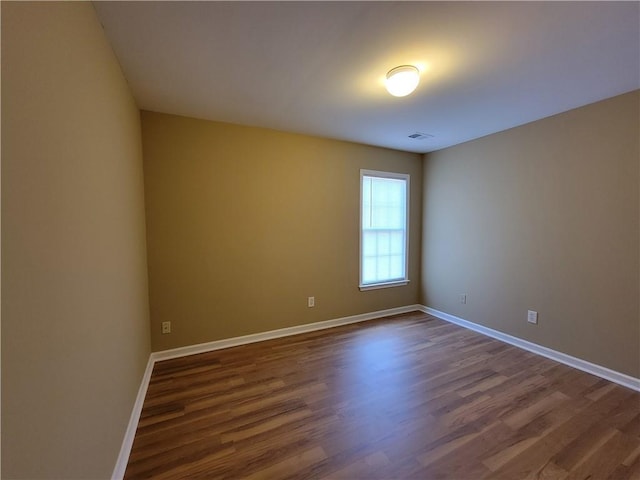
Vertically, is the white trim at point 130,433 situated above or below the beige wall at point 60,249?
below

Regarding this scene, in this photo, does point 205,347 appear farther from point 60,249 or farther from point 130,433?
point 60,249

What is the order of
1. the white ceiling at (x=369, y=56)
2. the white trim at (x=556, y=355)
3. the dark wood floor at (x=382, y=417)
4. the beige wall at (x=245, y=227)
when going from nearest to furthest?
the white ceiling at (x=369, y=56)
the dark wood floor at (x=382, y=417)
the white trim at (x=556, y=355)
the beige wall at (x=245, y=227)

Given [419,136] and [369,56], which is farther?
[419,136]

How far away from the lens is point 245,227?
316 cm

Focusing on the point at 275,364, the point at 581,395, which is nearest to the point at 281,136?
the point at 275,364

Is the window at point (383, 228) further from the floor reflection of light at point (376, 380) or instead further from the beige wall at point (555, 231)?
the floor reflection of light at point (376, 380)

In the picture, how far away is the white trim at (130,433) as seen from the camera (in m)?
1.50

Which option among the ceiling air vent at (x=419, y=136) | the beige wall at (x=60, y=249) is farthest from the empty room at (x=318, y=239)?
the ceiling air vent at (x=419, y=136)

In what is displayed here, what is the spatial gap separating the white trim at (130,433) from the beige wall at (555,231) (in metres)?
3.64

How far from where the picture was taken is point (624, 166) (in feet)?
7.78

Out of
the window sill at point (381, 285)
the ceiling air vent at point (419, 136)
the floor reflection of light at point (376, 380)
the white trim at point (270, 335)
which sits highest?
the ceiling air vent at point (419, 136)

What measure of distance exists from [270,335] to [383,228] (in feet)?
6.96

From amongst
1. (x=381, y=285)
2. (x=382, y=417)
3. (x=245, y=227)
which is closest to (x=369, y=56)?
(x=245, y=227)

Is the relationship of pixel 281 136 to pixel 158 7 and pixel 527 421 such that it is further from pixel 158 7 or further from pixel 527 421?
pixel 527 421
